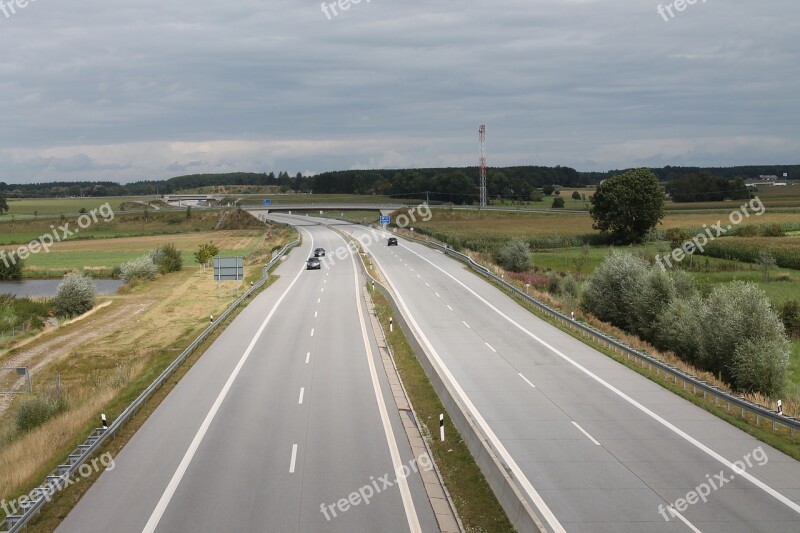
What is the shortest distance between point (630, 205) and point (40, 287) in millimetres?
65523

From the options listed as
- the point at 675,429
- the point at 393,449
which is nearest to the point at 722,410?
the point at 675,429

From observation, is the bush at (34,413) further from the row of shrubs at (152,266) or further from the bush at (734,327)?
the row of shrubs at (152,266)

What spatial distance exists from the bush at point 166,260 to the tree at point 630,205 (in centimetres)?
5088

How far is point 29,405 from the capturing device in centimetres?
2439

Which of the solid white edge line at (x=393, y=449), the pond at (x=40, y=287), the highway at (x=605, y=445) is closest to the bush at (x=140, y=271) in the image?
the pond at (x=40, y=287)

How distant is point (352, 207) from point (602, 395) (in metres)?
131

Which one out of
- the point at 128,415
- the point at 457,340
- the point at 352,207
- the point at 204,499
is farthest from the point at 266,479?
the point at 352,207

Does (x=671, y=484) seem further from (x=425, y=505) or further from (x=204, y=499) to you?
(x=204, y=499)

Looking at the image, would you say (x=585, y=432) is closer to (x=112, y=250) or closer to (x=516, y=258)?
(x=516, y=258)

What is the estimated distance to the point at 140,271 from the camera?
68562 mm

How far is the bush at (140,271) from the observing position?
68.3 meters

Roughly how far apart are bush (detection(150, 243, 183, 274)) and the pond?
379 cm

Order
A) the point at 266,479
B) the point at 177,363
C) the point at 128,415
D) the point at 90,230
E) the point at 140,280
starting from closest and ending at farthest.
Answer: the point at 266,479 < the point at 128,415 < the point at 177,363 < the point at 140,280 < the point at 90,230

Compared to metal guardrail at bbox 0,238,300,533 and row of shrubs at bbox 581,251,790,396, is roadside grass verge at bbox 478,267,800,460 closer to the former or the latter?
row of shrubs at bbox 581,251,790,396
